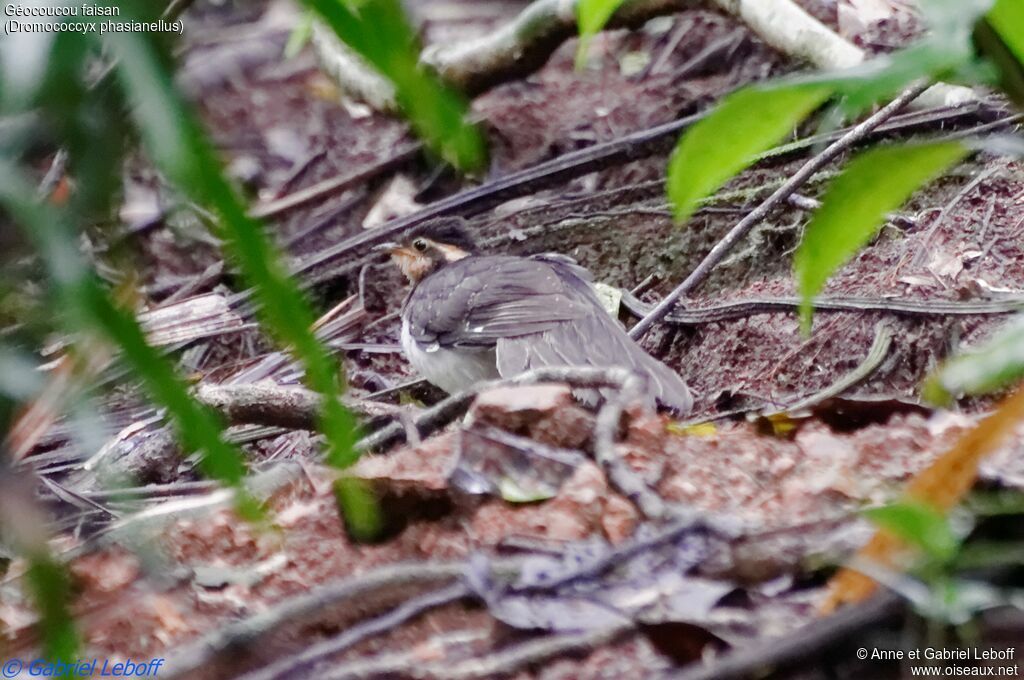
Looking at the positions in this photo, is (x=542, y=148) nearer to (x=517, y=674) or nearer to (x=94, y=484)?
(x=94, y=484)

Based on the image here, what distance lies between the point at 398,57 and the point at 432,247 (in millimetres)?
3955

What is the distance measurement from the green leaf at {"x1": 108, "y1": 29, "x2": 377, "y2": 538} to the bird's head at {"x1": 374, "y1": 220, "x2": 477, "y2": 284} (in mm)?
3973

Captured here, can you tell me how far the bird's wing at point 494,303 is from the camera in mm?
4613

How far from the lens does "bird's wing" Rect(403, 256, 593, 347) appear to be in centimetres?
461

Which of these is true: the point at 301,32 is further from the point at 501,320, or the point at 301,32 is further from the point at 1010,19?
the point at 1010,19

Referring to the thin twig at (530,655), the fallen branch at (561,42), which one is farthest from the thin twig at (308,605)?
the fallen branch at (561,42)

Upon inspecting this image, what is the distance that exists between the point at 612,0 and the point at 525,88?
543cm

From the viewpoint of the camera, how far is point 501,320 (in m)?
4.73

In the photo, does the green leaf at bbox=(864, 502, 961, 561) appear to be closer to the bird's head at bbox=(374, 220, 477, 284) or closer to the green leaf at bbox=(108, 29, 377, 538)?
the green leaf at bbox=(108, 29, 377, 538)

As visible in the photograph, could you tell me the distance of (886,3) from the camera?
19.4 feet

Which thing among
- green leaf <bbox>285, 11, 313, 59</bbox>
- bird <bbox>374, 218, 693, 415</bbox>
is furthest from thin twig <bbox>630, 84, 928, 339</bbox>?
green leaf <bbox>285, 11, 313, 59</bbox>

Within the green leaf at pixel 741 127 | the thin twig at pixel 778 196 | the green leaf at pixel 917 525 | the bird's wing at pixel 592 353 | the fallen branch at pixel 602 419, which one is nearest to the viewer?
the green leaf at pixel 917 525

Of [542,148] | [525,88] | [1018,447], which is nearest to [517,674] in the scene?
[1018,447]

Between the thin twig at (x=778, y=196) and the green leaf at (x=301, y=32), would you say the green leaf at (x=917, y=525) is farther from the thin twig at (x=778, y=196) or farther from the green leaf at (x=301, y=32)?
the thin twig at (x=778, y=196)
